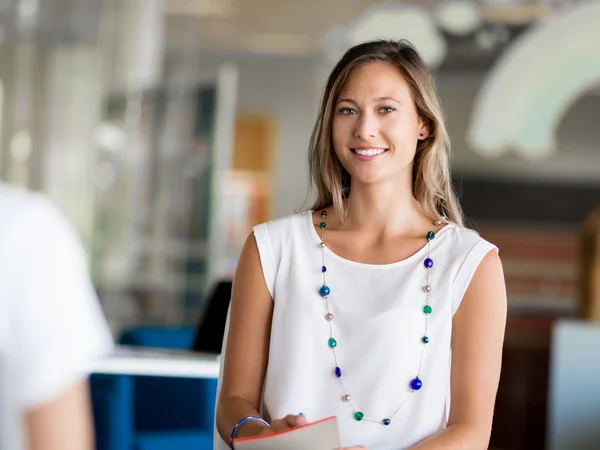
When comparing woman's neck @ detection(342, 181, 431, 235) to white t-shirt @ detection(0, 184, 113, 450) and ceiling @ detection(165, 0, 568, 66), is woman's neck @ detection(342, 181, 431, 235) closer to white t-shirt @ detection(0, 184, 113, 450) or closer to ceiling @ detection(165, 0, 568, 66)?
white t-shirt @ detection(0, 184, 113, 450)

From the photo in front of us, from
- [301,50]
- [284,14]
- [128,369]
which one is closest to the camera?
[128,369]

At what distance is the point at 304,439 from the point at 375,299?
0.30m

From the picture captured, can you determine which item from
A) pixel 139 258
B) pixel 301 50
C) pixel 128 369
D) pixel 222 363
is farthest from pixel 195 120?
pixel 222 363

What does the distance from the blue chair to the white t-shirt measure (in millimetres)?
2743

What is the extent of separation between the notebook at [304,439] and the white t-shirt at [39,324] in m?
0.75

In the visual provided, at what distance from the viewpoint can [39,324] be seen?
0.62 m

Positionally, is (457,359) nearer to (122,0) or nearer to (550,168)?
(122,0)

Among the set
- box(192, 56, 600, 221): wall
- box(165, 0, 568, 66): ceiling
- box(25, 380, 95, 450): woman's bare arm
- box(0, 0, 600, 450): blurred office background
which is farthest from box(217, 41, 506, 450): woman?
box(192, 56, 600, 221): wall

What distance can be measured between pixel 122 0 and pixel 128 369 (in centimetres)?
402

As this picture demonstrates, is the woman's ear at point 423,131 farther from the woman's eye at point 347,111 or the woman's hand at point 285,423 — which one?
the woman's hand at point 285,423

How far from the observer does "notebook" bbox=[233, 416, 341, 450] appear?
4.43 feet

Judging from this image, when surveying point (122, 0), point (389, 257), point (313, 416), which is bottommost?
point (313, 416)

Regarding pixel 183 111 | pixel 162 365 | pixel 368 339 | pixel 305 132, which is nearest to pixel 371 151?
pixel 368 339

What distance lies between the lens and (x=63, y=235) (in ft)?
2.10
